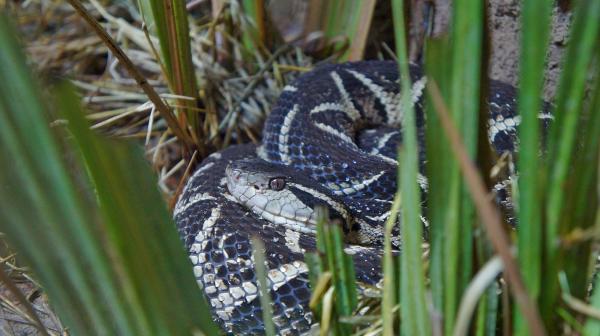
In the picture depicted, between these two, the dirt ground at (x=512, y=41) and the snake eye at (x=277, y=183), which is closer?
the snake eye at (x=277, y=183)

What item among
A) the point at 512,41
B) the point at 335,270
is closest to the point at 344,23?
the point at 512,41

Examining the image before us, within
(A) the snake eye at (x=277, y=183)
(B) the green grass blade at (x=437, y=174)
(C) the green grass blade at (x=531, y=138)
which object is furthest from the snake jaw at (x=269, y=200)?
(C) the green grass blade at (x=531, y=138)

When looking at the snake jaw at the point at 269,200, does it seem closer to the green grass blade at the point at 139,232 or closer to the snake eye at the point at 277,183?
the snake eye at the point at 277,183

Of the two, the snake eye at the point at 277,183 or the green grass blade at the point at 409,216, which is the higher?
the green grass blade at the point at 409,216

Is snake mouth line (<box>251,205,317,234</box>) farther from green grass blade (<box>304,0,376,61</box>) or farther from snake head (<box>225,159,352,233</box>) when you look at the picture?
green grass blade (<box>304,0,376,61</box>)

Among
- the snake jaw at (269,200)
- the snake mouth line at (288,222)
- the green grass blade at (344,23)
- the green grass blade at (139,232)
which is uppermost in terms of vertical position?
the green grass blade at (344,23)

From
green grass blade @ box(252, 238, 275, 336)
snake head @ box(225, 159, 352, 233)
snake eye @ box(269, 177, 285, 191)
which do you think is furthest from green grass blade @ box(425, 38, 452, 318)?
snake eye @ box(269, 177, 285, 191)

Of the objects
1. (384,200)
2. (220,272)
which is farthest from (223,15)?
(220,272)
